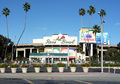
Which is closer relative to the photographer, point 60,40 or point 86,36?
point 86,36

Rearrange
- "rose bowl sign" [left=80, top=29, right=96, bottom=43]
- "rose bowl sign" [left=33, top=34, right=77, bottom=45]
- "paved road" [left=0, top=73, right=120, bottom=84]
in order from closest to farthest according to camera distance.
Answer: "paved road" [left=0, top=73, right=120, bottom=84] < "rose bowl sign" [left=80, top=29, right=96, bottom=43] < "rose bowl sign" [left=33, top=34, right=77, bottom=45]

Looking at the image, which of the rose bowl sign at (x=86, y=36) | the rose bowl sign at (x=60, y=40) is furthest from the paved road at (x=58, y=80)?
the rose bowl sign at (x=60, y=40)

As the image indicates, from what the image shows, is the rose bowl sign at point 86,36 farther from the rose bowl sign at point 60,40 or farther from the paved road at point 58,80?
the paved road at point 58,80

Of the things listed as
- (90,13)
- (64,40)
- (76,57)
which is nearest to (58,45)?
(64,40)

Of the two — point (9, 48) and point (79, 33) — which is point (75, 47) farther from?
point (9, 48)

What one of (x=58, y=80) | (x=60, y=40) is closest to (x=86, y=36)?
(x=60, y=40)

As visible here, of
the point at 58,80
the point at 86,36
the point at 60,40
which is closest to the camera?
the point at 58,80

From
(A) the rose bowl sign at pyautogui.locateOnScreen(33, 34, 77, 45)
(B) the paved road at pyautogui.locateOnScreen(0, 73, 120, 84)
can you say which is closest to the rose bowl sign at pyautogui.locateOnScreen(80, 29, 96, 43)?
(A) the rose bowl sign at pyautogui.locateOnScreen(33, 34, 77, 45)

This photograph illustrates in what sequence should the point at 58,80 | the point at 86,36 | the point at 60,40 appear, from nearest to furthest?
the point at 58,80 < the point at 86,36 < the point at 60,40

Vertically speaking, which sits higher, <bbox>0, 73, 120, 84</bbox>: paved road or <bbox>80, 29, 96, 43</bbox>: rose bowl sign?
<bbox>80, 29, 96, 43</bbox>: rose bowl sign

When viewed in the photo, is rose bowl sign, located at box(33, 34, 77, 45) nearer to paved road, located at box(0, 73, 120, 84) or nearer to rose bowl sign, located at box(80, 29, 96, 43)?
rose bowl sign, located at box(80, 29, 96, 43)

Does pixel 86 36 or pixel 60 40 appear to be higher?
pixel 86 36

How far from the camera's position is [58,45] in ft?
348

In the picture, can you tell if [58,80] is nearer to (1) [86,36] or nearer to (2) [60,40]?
(1) [86,36]
